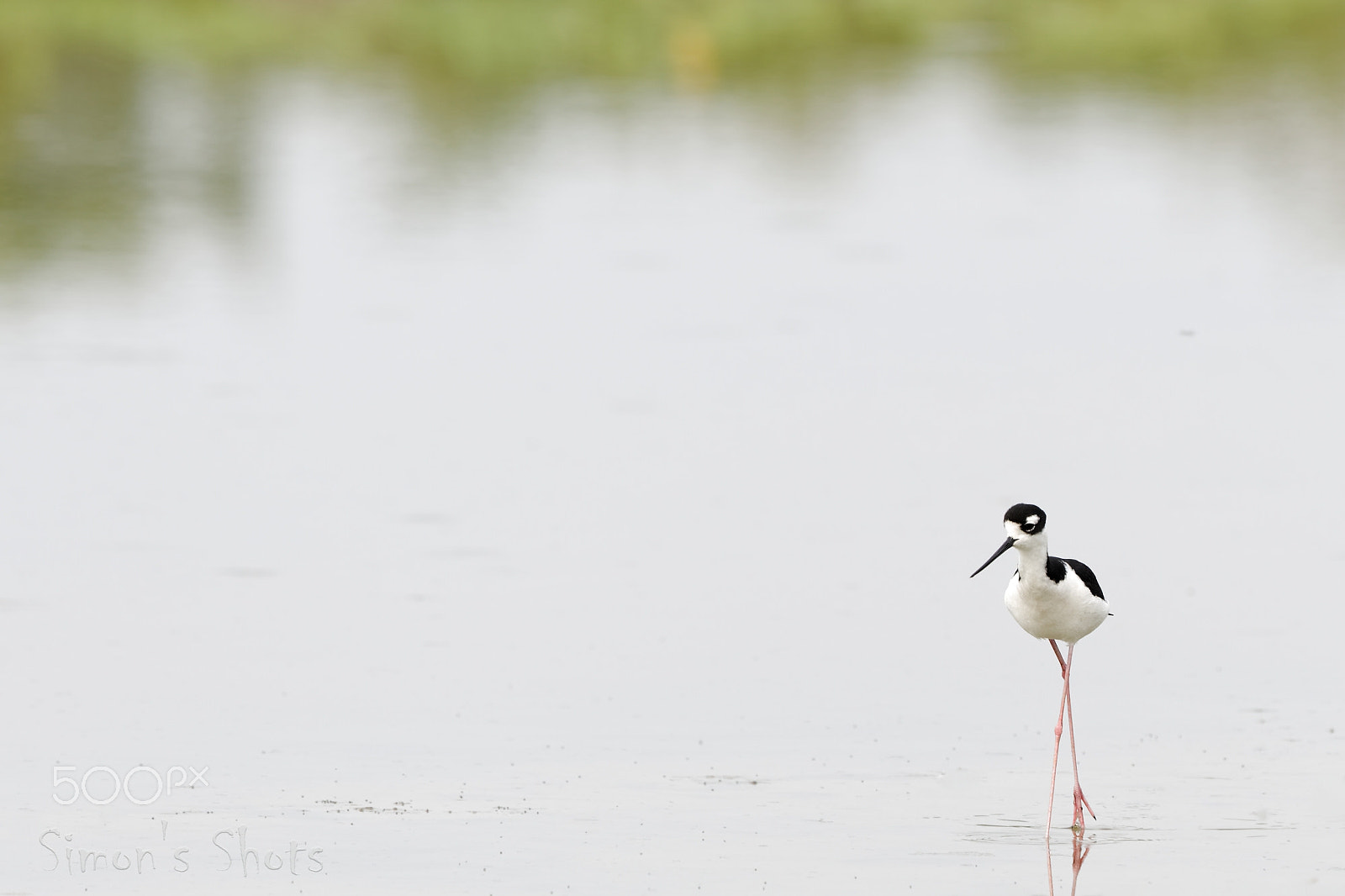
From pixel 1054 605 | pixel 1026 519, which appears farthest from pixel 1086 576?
pixel 1026 519

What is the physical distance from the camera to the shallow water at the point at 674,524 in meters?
8.38

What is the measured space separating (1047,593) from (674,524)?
4083 mm

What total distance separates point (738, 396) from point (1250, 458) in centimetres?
323

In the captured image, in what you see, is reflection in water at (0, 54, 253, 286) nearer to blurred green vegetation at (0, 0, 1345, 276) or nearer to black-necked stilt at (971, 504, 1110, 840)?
blurred green vegetation at (0, 0, 1345, 276)

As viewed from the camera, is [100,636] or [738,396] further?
[738,396]

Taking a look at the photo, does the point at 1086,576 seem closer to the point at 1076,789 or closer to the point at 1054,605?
the point at 1054,605

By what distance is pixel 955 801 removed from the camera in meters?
8.59

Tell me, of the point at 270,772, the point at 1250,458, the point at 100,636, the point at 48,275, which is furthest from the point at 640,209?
the point at 270,772

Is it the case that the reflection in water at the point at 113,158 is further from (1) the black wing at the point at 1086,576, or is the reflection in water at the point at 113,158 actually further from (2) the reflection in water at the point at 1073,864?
(2) the reflection in water at the point at 1073,864

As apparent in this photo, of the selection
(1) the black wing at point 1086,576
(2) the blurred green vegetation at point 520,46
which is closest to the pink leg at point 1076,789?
(1) the black wing at point 1086,576

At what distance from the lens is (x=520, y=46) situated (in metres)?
33.7

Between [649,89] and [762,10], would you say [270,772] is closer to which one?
[649,89]

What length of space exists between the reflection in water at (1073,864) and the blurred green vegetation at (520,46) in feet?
62.9

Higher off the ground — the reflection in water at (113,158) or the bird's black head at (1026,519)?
the bird's black head at (1026,519)
